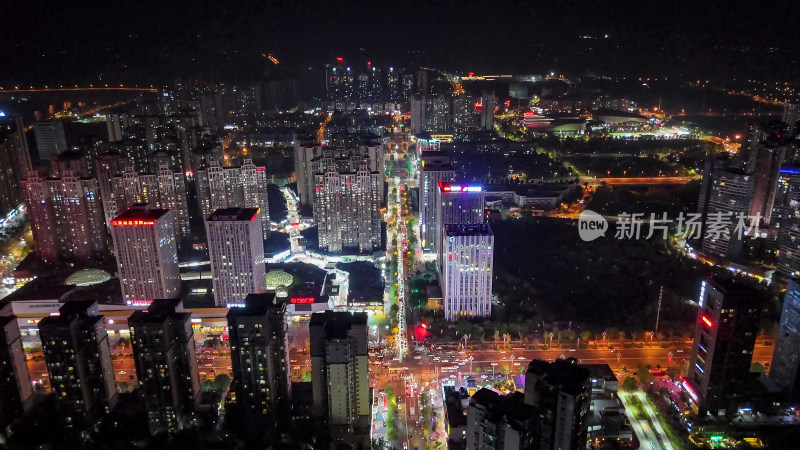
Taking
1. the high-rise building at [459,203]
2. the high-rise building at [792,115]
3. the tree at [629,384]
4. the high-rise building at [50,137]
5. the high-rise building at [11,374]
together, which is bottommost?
the tree at [629,384]

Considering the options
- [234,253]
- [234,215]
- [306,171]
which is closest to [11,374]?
[234,253]

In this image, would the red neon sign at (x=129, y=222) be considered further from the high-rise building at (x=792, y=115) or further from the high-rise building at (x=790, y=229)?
the high-rise building at (x=792, y=115)

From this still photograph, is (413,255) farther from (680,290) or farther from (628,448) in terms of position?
(628,448)

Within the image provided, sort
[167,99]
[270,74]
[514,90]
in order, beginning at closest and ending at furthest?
[167,99], [270,74], [514,90]

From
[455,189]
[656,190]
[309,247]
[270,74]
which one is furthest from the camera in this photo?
[270,74]

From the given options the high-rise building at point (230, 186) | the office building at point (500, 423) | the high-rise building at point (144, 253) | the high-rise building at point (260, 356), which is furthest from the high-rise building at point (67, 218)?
the office building at point (500, 423)

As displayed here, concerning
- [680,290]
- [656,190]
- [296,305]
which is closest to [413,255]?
[296,305]

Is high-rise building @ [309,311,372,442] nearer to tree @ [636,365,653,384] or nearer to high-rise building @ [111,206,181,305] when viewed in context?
tree @ [636,365,653,384]

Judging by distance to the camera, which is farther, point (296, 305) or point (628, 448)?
point (296, 305)
